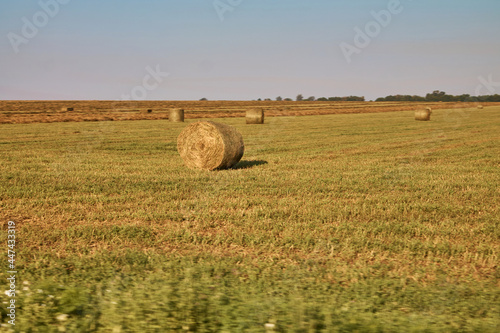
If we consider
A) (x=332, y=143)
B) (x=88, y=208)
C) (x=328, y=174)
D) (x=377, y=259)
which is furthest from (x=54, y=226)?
(x=332, y=143)

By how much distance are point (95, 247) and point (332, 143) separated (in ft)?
58.9

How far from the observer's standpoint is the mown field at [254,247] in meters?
4.64

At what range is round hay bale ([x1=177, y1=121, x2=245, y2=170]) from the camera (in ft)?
50.8

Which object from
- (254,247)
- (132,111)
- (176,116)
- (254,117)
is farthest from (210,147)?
(132,111)

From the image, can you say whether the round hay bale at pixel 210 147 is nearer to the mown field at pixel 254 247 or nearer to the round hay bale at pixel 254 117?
the mown field at pixel 254 247

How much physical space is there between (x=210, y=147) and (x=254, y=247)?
853 cm

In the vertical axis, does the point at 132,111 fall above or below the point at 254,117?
above

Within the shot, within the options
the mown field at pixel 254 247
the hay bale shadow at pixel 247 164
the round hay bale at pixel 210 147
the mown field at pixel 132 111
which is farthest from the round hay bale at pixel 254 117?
the mown field at pixel 254 247

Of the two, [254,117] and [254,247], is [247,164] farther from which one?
[254,117]

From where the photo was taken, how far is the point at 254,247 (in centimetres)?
745

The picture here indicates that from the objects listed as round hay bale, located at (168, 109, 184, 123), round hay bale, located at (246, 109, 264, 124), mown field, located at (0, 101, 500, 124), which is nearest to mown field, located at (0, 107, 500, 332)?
round hay bale, located at (246, 109, 264, 124)

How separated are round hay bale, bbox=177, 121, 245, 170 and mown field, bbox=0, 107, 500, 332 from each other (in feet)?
1.92

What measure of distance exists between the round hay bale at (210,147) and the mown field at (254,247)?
1.92 feet

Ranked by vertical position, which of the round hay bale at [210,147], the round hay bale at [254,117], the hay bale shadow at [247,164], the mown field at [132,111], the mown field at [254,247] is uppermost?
the mown field at [132,111]
